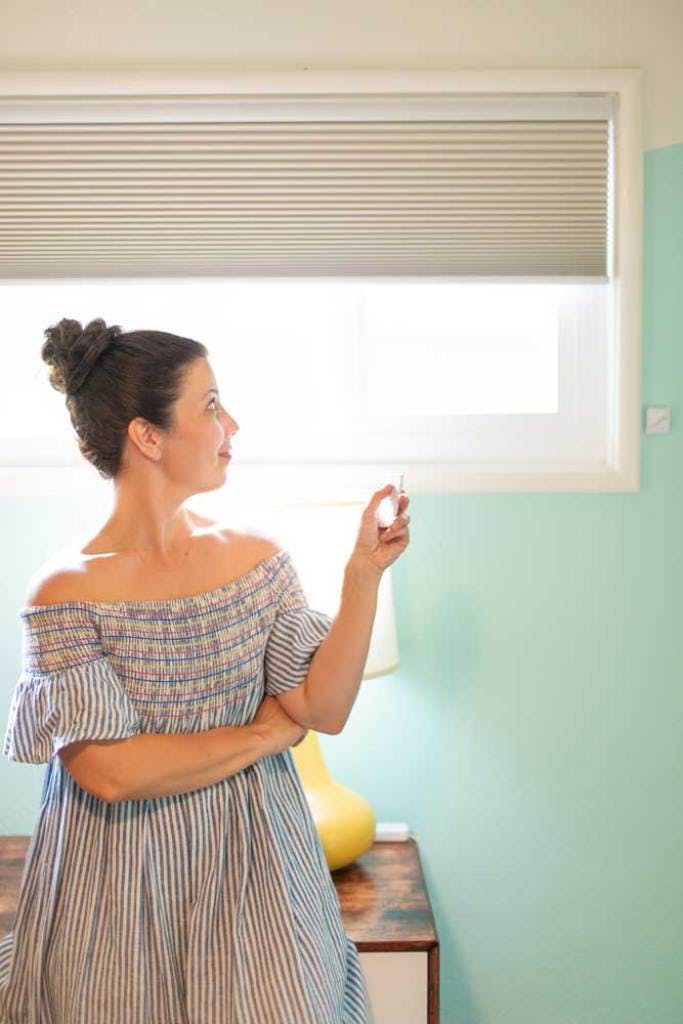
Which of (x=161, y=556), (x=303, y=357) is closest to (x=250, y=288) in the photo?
(x=303, y=357)

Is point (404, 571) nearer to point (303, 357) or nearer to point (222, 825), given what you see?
point (303, 357)

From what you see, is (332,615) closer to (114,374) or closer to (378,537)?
(378,537)

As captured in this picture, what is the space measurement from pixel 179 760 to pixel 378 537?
0.44 meters

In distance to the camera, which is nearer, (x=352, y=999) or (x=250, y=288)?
(x=352, y=999)

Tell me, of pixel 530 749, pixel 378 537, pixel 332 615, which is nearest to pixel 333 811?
pixel 332 615

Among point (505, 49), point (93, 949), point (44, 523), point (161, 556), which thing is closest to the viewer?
point (93, 949)

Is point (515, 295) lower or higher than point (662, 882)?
higher

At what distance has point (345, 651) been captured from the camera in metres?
1.87

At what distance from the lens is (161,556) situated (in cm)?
193

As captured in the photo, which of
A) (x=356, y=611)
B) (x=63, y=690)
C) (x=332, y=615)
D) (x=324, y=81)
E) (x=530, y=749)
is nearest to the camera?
(x=63, y=690)

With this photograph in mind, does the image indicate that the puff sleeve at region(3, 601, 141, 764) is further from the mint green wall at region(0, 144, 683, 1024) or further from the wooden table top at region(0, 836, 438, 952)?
the mint green wall at region(0, 144, 683, 1024)

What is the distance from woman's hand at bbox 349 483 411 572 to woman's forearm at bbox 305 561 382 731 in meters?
0.01

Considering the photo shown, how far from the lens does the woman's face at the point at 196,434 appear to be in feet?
6.17

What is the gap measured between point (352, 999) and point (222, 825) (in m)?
0.35
